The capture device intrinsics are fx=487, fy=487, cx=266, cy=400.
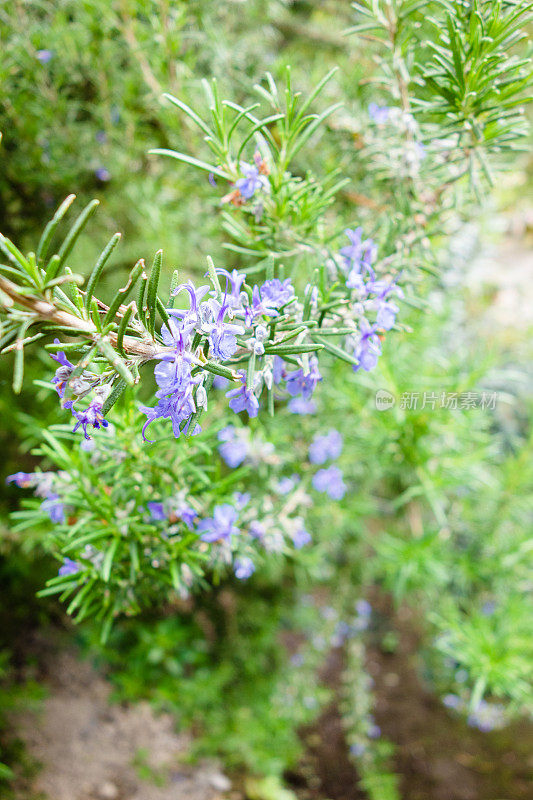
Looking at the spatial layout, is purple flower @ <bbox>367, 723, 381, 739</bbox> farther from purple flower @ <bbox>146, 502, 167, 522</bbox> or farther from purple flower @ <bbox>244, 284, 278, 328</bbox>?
purple flower @ <bbox>244, 284, 278, 328</bbox>

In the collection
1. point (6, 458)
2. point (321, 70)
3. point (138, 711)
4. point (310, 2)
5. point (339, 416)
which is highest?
point (310, 2)

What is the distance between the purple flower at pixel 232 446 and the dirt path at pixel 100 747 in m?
1.42

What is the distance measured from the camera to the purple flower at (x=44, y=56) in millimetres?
1376

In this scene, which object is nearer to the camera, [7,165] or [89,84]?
[7,165]

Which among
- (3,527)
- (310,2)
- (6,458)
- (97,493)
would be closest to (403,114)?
(97,493)

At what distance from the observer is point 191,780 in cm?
198

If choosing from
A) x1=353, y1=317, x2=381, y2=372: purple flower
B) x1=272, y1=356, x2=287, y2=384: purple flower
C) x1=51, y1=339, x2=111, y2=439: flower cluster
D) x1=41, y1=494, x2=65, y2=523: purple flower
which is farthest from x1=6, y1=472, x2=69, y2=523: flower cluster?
x1=353, y1=317, x2=381, y2=372: purple flower

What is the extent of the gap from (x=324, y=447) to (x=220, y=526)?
19.8 inches

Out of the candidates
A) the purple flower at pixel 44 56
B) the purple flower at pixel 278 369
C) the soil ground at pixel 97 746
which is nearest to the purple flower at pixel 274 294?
the purple flower at pixel 278 369

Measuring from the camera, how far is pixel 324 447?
4.51 ft

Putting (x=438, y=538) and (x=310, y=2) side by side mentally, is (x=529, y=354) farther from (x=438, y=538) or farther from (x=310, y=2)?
(x=310, y=2)

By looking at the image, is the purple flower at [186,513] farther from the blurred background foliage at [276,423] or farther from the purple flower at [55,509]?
the blurred background foliage at [276,423]

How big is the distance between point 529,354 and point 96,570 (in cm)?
291

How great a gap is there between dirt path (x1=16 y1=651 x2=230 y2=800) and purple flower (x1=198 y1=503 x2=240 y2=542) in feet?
4.65
